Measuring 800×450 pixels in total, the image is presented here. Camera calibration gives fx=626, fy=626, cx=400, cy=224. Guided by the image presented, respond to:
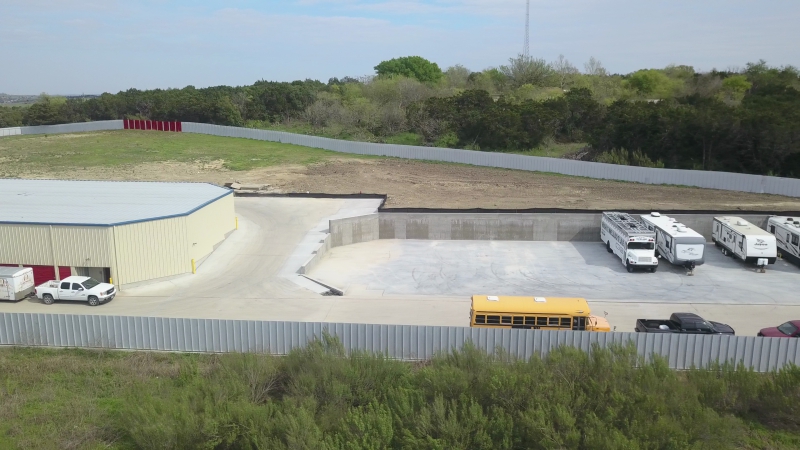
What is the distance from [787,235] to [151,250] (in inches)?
1242

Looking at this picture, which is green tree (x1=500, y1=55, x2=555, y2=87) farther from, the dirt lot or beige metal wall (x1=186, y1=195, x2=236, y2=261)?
beige metal wall (x1=186, y1=195, x2=236, y2=261)

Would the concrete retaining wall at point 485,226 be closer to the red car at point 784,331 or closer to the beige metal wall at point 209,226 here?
the beige metal wall at point 209,226

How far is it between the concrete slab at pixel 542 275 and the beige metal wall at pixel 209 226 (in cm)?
580

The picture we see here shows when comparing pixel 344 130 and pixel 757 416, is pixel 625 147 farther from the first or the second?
pixel 757 416

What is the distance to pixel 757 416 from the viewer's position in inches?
650

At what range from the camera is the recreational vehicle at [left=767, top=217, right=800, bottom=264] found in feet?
103

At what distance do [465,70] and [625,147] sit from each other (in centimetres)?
8466

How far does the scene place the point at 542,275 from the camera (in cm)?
3077

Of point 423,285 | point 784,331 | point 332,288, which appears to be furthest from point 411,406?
point 784,331

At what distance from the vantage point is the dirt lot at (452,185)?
42.2 meters

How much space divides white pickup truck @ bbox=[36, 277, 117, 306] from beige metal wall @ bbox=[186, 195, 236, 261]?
15.8ft

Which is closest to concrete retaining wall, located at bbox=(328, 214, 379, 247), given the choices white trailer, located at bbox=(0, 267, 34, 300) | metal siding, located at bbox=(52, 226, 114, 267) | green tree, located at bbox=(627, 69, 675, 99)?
metal siding, located at bbox=(52, 226, 114, 267)

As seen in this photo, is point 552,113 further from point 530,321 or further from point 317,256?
point 530,321

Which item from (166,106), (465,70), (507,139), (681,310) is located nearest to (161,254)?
(681,310)
